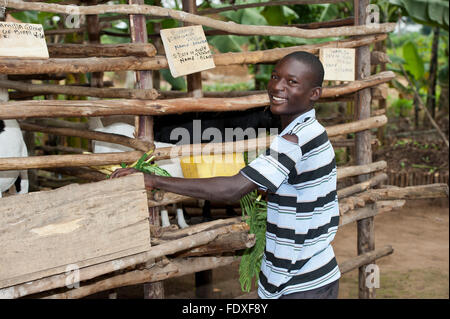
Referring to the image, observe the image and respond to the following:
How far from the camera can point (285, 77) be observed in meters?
1.85

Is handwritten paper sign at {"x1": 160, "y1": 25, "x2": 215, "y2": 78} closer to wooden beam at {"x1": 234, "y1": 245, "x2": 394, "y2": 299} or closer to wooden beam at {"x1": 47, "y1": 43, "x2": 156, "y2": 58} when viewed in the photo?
wooden beam at {"x1": 47, "y1": 43, "x2": 156, "y2": 58}

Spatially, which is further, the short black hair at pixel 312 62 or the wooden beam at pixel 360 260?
the wooden beam at pixel 360 260

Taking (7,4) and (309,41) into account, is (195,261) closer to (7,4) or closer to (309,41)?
(7,4)

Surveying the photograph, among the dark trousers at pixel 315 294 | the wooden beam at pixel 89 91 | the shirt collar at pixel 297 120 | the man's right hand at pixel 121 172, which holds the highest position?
the wooden beam at pixel 89 91

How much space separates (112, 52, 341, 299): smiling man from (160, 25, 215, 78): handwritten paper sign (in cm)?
67

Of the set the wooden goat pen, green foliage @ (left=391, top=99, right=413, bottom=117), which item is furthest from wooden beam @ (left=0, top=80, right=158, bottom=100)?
green foliage @ (left=391, top=99, right=413, bottom=117)

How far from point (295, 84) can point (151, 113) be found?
868mm

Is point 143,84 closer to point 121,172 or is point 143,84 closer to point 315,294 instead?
point 121,172

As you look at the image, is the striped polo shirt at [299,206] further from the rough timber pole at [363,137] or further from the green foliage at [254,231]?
the rough timber pole at [363,137]

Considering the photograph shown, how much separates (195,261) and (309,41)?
14.7 ft

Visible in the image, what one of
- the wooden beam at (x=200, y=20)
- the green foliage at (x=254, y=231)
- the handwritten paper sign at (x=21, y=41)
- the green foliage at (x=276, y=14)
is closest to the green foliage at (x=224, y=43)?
the green foliage at (x=276, y=14)

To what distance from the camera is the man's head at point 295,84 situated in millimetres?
1835
